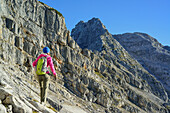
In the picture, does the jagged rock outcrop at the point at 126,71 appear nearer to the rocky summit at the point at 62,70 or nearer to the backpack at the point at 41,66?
the rocky summit at the point at 62,70

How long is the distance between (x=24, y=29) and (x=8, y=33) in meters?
15.7

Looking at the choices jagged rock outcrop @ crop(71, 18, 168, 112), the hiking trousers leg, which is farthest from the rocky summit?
the hiking trousers leg

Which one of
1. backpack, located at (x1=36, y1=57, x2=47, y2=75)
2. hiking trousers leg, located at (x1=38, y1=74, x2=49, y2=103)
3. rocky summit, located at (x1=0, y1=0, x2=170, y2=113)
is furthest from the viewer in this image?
rocky summit, located at (x1=0, y1=0, x2=170, y2=113)

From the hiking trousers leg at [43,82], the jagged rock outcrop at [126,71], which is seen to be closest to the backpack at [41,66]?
the hiking trousers leg at [43,82]

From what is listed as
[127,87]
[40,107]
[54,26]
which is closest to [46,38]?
[54,26]

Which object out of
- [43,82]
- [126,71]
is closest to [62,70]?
[126,71]

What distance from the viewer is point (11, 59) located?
69.2m

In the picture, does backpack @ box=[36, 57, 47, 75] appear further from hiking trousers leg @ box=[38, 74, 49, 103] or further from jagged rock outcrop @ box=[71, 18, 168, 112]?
jagged rock outcrop @ box=[71, 18, 168, 112]

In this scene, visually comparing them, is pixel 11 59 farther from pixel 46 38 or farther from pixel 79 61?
pixel 79 61

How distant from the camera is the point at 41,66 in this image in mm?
12609

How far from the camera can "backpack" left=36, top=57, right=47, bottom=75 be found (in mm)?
12617

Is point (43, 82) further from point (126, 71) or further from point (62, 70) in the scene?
point (126, 71)

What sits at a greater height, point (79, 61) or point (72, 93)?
point (79, 61)

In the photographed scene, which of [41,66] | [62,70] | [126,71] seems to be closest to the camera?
[41,66]
